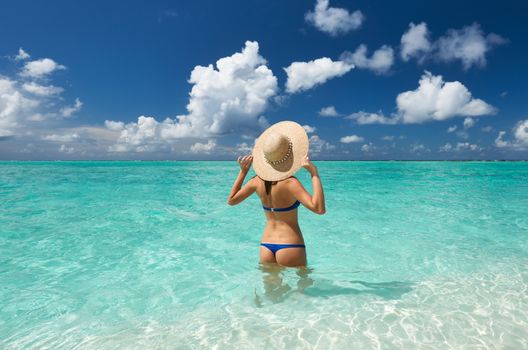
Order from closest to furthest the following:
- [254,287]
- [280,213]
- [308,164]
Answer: [308,164], [280,213], [254,287]

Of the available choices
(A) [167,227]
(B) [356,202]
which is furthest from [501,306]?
(B) [356,202]

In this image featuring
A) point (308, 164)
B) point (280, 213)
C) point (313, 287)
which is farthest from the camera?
point (313, 287)

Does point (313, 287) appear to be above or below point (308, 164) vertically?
below

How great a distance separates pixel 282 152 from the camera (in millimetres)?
3143

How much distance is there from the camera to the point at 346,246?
6.89 meters

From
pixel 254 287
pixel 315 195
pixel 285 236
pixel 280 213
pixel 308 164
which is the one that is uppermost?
pixel 308 164

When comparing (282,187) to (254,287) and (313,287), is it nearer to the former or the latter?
(313,287)

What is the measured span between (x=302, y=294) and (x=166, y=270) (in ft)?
8.65

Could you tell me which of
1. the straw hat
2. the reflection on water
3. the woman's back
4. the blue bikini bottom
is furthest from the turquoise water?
the straw hat

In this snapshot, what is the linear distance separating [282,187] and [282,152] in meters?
0.42

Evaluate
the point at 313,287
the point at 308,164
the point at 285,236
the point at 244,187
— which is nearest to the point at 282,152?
the point at 308,164

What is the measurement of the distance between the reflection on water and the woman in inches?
8.8

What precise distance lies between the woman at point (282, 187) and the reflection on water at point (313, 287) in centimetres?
22

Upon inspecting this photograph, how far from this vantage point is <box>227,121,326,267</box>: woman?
10.3 feet
